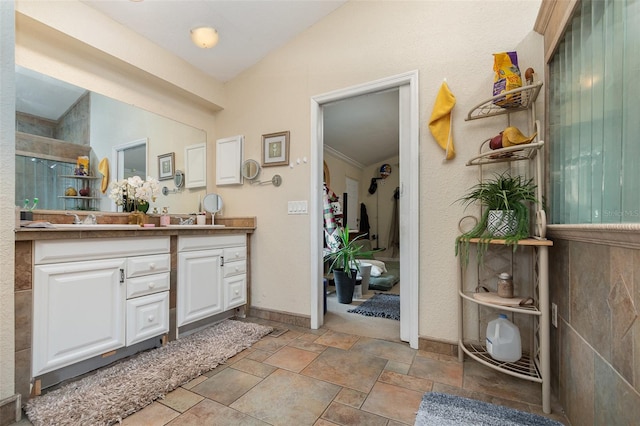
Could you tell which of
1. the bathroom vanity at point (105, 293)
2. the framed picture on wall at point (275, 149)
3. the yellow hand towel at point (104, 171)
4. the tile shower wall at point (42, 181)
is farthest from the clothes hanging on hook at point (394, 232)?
the tile shower wall at point (42, 181)

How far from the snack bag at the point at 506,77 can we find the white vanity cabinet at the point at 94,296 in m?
2.40

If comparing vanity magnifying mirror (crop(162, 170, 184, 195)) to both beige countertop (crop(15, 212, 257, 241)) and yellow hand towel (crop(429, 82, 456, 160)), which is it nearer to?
beige countertop (crop(15, 212, 257, 241))

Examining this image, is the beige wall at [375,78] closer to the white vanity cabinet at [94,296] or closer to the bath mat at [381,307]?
the bath mat at [381,307]

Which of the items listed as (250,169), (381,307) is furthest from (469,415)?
(250,169)

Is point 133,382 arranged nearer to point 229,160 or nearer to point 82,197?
point 82,197

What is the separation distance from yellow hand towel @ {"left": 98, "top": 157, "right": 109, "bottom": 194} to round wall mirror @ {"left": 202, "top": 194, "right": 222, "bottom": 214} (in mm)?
901

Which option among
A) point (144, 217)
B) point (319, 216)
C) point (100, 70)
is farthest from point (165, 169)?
point (319, 216)

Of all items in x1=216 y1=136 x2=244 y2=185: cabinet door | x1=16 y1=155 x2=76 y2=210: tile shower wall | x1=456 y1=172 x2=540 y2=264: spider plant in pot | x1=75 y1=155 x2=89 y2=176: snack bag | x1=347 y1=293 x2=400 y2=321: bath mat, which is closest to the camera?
x1=456 y1=172 x2=540 y2=264: spider plant in pot

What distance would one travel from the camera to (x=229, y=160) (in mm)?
2914

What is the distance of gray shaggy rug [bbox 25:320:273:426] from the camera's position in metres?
1.26

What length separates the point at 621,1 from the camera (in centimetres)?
92

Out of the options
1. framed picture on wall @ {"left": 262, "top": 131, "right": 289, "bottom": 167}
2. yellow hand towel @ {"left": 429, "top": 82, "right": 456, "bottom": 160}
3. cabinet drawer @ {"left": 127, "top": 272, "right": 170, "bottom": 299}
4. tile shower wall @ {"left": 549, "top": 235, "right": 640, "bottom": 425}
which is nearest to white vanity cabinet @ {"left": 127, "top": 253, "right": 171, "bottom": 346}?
cabinet drawer @ {"left": 127, "top": 272, "right": 170, "bottom": 299}

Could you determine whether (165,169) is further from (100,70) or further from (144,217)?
(100,70)

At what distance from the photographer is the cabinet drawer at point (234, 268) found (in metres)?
2.48
